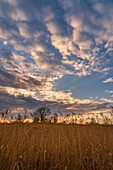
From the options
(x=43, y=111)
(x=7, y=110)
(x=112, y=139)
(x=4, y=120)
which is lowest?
(x=112, y=139)

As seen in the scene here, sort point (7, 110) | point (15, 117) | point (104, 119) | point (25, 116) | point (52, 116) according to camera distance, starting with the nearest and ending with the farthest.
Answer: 1. point (7, 110)
2. point (25, 116)
3. point (15, 117)
4. point (52, 116)
5. point (104, 119)

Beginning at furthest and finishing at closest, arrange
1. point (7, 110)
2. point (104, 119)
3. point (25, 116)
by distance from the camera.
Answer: point (104, 119), point (25, 116), point (7, 110)

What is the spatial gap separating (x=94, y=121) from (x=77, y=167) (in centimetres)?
700

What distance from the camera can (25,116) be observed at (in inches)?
282

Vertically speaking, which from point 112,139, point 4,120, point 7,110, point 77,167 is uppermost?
point 7,110

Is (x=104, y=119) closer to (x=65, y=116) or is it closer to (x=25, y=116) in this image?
(x=65, y=116)

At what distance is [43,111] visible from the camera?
44156 mm

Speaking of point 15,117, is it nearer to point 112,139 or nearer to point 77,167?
point 77,167

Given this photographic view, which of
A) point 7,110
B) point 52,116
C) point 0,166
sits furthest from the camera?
point 52,116

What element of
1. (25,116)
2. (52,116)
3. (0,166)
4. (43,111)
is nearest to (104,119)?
(52,116)

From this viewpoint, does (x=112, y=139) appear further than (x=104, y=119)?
No

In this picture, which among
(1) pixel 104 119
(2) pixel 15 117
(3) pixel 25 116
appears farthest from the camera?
(1) pixel 104 119

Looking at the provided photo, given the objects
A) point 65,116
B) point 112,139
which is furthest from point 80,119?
point 112,139

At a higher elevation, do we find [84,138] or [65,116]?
[65,116]
